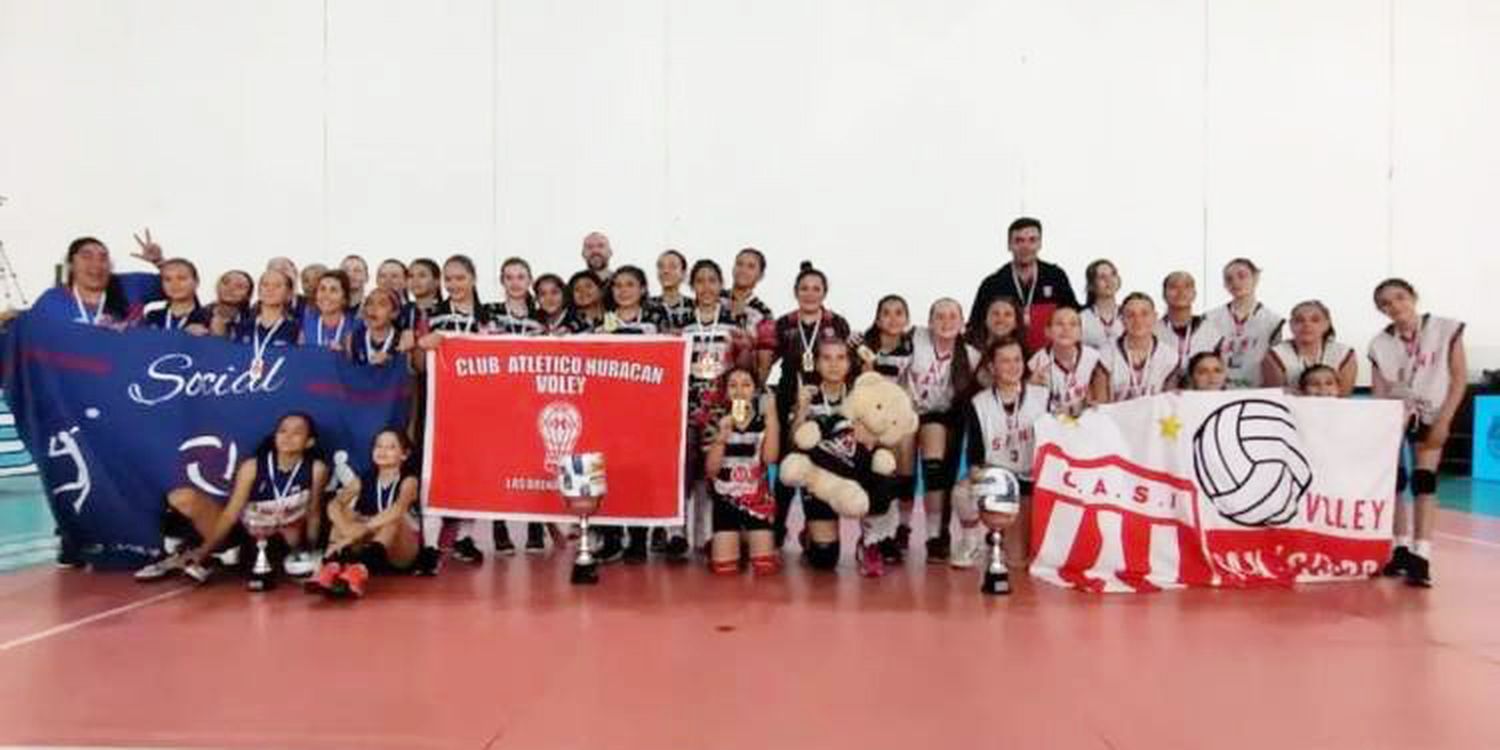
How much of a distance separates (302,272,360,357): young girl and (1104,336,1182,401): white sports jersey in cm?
408

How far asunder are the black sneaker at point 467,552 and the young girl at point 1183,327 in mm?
3934

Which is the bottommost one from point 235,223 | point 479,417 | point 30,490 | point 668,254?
point 30,490

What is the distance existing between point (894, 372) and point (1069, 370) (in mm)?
908

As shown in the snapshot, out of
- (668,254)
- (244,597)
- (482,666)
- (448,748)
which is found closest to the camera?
(448,748)

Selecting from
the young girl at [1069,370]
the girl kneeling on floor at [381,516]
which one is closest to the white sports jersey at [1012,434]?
the young girl at [1069,370]

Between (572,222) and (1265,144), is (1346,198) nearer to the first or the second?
(1265,144)

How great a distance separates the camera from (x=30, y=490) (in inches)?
353

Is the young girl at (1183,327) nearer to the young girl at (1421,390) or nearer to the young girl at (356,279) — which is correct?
the young girl at (1421,390)

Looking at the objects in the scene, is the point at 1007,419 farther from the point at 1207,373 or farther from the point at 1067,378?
the point at 1207,373

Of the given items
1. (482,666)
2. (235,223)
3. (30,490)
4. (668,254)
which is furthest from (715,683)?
(235,223)

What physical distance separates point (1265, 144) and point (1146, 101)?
1322mm

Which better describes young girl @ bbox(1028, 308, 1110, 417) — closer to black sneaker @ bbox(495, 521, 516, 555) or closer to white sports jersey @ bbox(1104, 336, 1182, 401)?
white sports jersey @ bbox(1104, 336, 1182, 401)

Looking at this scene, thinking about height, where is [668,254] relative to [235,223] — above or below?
below

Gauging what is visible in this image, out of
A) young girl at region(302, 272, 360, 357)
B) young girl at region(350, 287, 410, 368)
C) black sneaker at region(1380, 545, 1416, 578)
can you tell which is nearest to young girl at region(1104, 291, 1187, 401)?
black sneaker at region(1380, 545, 1416, 578)
